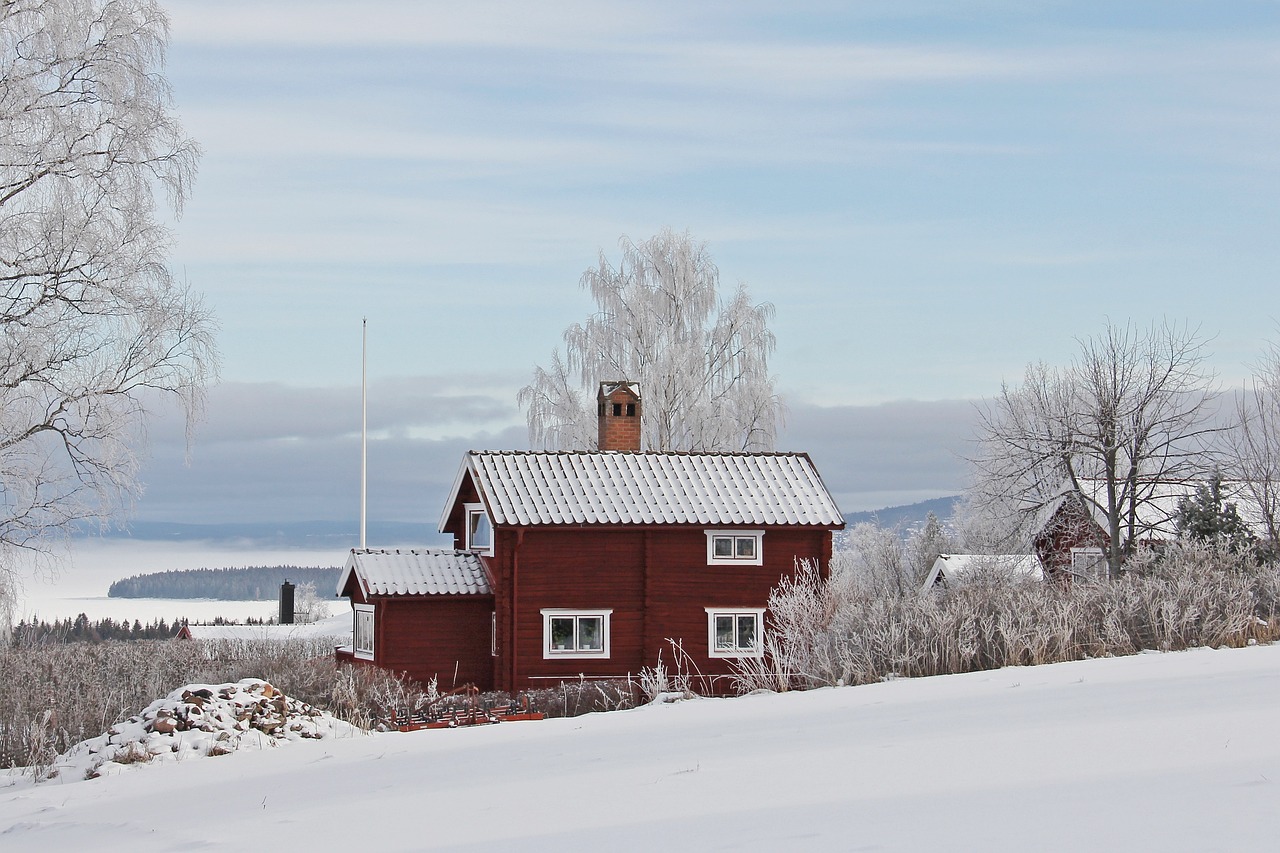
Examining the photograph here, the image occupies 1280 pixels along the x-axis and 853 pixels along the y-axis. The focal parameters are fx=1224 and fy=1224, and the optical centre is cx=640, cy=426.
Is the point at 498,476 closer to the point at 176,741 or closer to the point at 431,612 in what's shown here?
the point at 431,612

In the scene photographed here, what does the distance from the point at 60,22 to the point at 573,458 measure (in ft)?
48.1

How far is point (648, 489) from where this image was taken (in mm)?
29500

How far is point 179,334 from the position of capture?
21.4 meters

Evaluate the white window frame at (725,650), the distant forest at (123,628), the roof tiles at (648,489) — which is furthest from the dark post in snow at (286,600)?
the white window frame at (725,650)

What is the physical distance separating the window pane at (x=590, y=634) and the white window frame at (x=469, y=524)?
8.94 ft

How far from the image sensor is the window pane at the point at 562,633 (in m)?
28.2

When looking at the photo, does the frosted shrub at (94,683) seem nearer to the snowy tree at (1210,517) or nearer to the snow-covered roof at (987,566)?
the snow-covered roof at (987,566)

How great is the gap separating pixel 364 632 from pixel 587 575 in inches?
218

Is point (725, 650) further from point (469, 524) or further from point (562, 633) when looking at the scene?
point (469, 524)

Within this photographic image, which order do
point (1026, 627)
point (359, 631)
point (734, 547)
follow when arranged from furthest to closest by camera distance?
point (359, 631), point (734, 547), point (1026, 627)

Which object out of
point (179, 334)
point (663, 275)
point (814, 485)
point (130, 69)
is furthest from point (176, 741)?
point (663, 275)

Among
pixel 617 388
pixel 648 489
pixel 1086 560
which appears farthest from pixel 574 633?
pixel 1086 560

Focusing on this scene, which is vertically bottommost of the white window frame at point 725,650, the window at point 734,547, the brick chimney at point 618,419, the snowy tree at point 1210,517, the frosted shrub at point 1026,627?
the white window frame at point 725,650

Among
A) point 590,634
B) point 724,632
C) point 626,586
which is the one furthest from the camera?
point 724,632
